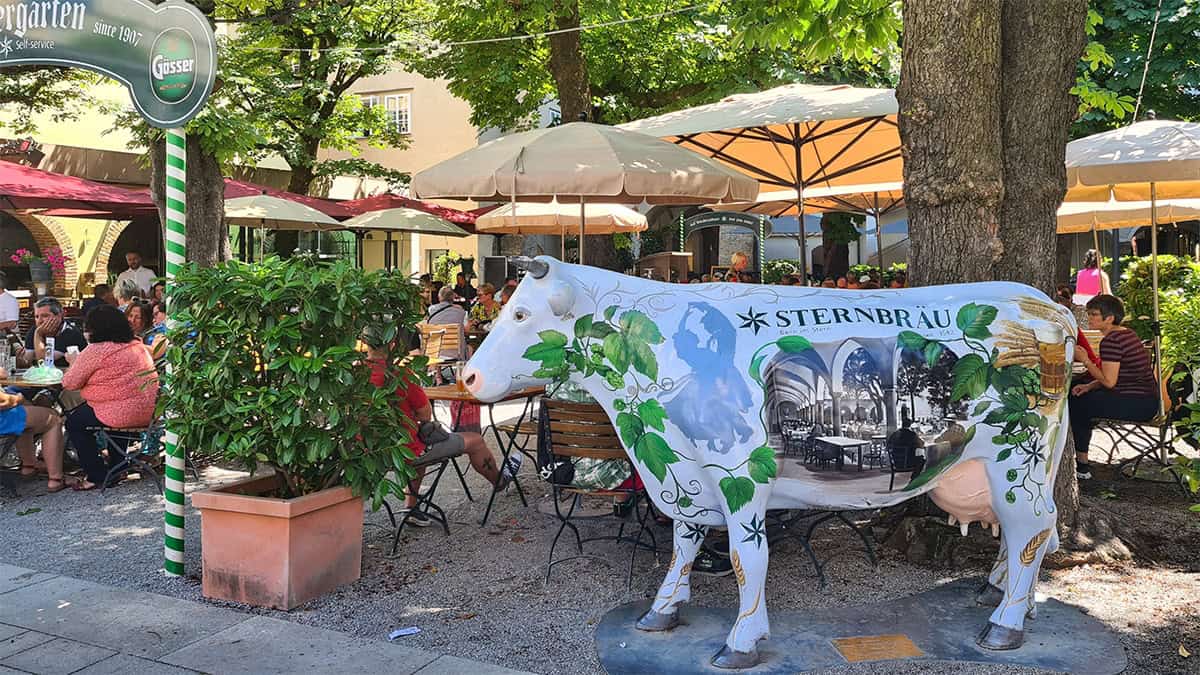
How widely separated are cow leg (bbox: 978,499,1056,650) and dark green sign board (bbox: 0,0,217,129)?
461cm

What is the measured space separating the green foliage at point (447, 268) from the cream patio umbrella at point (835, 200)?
13447mm

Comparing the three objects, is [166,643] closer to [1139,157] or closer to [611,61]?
[1139,157]

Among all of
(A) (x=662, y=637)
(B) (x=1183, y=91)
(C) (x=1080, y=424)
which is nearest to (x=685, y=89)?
(B) (x=1183, y=91)

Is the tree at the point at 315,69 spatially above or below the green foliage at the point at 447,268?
above

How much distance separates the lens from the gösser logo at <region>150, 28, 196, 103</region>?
545 cm

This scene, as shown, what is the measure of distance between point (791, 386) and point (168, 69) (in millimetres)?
3895

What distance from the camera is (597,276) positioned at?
436 centimetres

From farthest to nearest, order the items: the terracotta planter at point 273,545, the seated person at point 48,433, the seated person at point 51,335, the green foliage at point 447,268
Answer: the green foliage at point 447,268 < the seated person at point 51,335 < the seated person at point 48,433 < the terracotta planter at point 273,545

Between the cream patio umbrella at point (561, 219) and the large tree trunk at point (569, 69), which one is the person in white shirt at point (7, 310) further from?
the large tree trunk at point (569, 69)

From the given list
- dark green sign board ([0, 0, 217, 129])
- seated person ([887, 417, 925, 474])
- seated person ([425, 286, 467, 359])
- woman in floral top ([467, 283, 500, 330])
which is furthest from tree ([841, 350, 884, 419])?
woman in floral top ([467, 283, 500, 330])

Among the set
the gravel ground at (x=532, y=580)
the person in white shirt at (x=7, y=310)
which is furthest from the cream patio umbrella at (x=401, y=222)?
the gravel ground at (x=532, y=580)

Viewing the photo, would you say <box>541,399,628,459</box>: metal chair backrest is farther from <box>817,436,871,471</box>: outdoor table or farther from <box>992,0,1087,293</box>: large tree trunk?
<box>992,0,1087,293</box>: large tree trunk

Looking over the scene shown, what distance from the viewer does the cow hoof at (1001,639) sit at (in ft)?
14.0

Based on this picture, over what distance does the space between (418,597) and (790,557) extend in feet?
6.96
